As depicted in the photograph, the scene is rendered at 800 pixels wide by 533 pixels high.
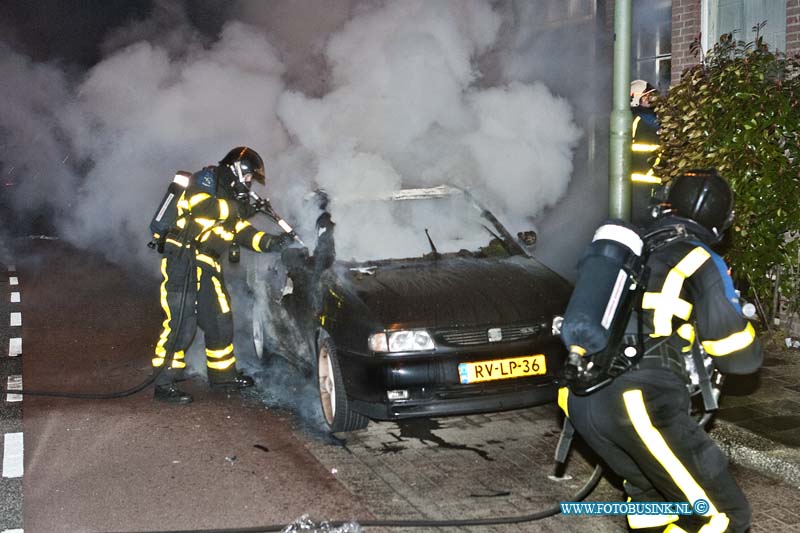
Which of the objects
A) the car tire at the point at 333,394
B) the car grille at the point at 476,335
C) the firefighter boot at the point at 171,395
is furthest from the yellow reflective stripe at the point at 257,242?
the car grille at the point at 476,335

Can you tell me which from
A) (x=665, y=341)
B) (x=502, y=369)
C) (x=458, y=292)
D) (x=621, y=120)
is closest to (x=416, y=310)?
(x=458, y=292)

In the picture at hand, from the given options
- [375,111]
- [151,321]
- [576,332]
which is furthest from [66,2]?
[576,332]

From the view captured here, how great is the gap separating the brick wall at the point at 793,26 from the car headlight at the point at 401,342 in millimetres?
4898

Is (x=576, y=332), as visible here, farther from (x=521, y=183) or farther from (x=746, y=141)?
(x=521, y=183)

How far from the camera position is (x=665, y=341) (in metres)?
3.56

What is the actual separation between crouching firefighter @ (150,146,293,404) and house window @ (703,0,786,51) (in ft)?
16.5

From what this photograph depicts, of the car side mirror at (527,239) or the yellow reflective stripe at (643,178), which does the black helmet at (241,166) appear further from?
the yellow reflective stripe at (643,178)

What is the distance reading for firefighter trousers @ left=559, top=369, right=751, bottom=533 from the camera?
11.2 ft

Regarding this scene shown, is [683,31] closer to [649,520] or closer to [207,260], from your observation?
[207,260]

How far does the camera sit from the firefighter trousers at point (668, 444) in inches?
134

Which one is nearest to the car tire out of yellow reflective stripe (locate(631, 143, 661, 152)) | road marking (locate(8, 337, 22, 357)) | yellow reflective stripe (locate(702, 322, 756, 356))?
yellow reflective stripe (locate(702, 322, 756, 356))

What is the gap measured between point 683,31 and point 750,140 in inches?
100

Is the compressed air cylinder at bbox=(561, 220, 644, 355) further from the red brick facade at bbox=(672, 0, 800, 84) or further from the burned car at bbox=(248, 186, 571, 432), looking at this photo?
the red brick facade at bbox=(672, 0, 800, 84)

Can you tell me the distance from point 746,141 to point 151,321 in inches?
265
